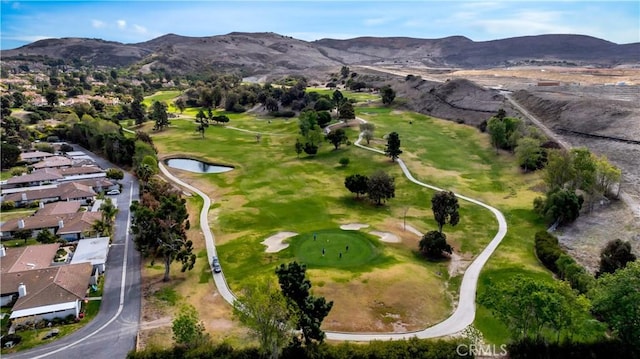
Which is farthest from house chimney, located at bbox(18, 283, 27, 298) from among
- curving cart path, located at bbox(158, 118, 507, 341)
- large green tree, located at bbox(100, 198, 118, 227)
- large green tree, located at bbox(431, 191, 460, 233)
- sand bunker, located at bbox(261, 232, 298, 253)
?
large green tree, located at bbox(431, 191, 460, 233)

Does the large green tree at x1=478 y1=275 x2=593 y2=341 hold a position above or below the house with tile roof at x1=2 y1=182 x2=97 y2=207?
above

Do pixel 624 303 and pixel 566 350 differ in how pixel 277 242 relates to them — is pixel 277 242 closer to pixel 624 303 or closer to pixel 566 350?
pixel 566 350

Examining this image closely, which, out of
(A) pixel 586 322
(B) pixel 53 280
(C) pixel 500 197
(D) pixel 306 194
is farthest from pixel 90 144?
(A) pixel 586 322

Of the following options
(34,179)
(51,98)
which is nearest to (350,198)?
(34,179)

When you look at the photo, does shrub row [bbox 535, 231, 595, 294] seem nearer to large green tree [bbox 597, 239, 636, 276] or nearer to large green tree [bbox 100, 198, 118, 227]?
large green tree [bbox 597, 239, 636, 276]

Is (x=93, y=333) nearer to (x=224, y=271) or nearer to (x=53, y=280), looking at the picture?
(x=53, y=280)

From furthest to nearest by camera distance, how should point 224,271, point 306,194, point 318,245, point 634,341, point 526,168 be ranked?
1. point 526,168
2. point 306,194
3. point 318,245
4. point 224,271
5. point 634,341

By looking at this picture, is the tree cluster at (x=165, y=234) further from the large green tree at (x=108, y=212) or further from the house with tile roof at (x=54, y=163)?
the house with tile roof at (x=54, y=163)
